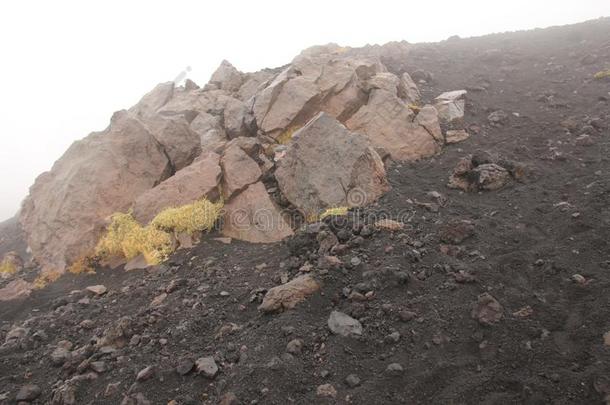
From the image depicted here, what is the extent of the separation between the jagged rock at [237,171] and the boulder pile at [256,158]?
0.03m

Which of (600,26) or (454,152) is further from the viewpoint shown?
(600,26)

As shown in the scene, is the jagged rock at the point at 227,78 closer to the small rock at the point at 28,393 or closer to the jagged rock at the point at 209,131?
the jagged rock at the point at 209,131

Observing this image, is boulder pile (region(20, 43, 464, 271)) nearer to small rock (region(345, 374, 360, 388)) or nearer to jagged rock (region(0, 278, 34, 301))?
jagged rock (region(0, 278, 34, 301))

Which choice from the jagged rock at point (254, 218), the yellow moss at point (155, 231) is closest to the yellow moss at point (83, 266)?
the yellow moss at point (155, 231)

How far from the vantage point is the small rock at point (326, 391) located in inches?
221

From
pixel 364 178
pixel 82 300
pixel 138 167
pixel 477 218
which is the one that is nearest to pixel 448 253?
pixel 477 218

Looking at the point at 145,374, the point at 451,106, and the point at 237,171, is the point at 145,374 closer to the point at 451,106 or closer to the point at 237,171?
the point at 237,171

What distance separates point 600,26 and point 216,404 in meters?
32.4

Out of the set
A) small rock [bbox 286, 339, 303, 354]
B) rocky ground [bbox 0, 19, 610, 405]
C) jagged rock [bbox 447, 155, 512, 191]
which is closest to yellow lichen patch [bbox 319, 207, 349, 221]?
rocky ground [bbox 0, 19, 610, 405]

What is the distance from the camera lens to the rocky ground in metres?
5.68

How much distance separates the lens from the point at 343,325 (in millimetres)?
6773

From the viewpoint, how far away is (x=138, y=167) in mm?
13062

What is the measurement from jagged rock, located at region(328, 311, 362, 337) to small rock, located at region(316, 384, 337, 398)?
3.37 feet

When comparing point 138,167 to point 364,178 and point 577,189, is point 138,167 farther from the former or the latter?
point 577,189
